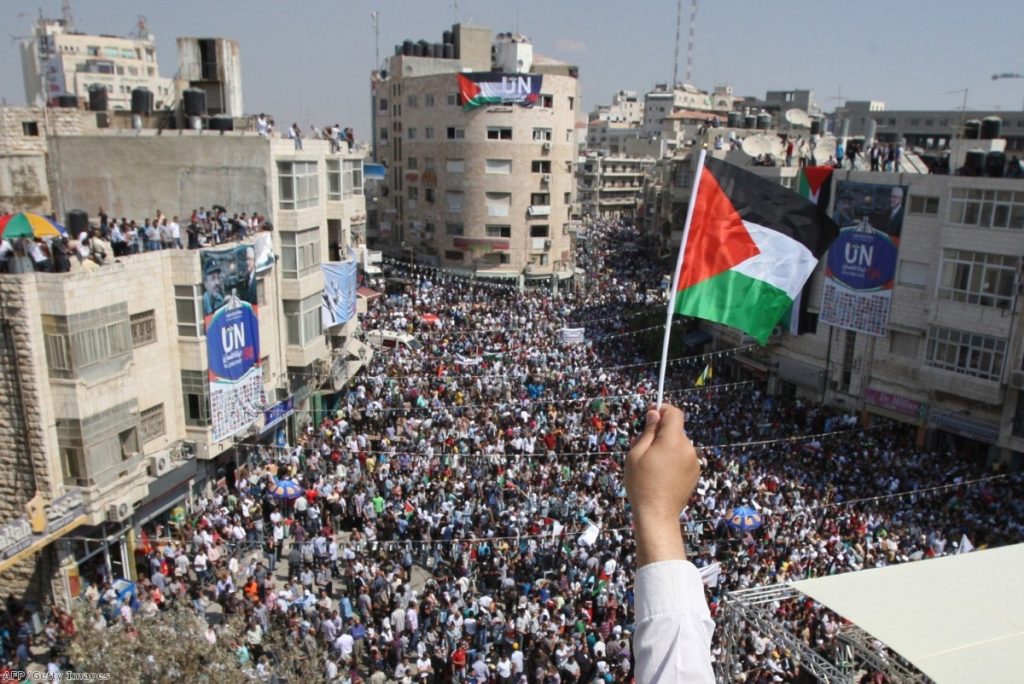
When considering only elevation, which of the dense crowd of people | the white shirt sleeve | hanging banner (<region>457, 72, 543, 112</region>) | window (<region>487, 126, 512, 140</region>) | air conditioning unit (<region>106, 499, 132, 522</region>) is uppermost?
hanging banner (<region>457, 72, 543, 112</region>)

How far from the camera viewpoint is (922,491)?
21.7 m

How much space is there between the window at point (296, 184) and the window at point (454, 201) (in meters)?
26.1

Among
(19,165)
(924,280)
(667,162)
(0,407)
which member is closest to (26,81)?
(667,162)

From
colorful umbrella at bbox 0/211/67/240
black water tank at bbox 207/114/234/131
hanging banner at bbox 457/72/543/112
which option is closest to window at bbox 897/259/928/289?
black water tank at bbox 207/114/234/131

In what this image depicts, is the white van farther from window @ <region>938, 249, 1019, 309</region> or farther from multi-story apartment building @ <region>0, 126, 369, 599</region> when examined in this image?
window @ <region>938, 249, 1019, 309</region>

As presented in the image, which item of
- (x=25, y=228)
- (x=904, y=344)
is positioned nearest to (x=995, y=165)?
(x=904, y=344)

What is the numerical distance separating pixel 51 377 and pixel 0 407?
124 centimetres

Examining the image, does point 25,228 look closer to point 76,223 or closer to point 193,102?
point 76,223

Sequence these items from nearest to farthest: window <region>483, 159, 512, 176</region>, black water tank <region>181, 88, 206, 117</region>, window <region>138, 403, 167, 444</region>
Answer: window <region>138, 403, 167, 444</region> < black water tank <region>181, 88, 206, 117</region> < window <region>483, 159, 512, 176</region>

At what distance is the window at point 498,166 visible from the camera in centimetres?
4953

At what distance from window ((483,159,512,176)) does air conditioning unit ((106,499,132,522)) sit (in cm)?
3648

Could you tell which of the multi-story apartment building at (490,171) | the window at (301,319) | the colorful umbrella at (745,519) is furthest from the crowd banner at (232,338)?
the multi-story apartment building at (490,171)

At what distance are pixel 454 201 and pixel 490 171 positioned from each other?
10.5ft

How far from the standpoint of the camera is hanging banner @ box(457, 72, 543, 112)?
157 feet
